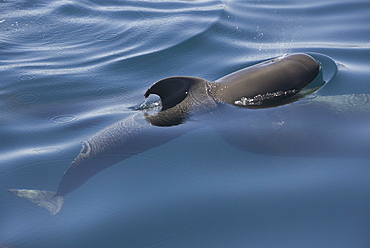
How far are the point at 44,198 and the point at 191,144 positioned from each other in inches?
78.2

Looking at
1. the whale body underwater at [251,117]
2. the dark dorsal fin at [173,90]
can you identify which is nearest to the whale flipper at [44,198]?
the whale body underwater at [251,117]

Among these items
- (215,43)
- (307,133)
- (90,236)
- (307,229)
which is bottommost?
(307,229)

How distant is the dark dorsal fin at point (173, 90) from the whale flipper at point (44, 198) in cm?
221

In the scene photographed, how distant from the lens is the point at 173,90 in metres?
6.99

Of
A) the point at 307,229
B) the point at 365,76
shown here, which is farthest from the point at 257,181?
the point at 365,76

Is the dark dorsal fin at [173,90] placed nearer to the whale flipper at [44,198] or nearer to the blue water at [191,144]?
the blue water at [191,144]

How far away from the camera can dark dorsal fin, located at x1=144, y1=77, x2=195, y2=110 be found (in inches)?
271

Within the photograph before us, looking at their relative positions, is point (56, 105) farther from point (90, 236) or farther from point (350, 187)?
point (350, 187)

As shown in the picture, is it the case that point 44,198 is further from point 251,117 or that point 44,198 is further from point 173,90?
point 251,117

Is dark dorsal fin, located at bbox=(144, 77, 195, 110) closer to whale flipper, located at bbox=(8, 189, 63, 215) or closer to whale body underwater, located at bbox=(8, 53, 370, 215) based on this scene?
whale body underwater, located at bbox=(8, 53, 370, 215)

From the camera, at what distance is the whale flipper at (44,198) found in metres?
5.13

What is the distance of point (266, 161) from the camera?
573 centimetres

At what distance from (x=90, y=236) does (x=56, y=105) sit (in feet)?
12.6

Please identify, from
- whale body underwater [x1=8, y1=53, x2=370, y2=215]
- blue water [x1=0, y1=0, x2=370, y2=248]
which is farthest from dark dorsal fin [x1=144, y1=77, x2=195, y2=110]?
blue water [x1=0, y1=0, x2=370, y2=248]
